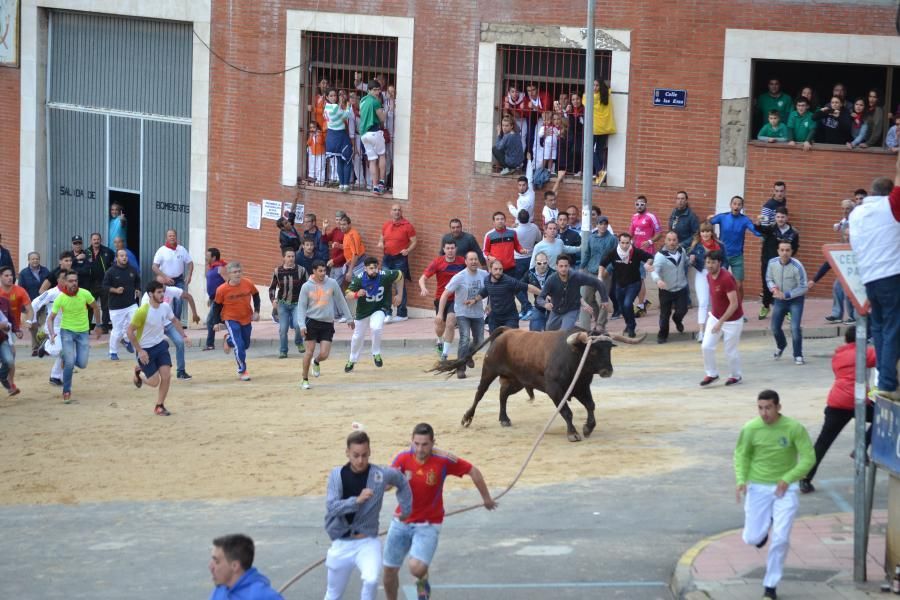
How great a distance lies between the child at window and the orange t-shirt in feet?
23.5

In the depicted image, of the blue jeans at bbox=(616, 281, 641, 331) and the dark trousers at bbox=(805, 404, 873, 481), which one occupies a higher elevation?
the blue jeans at bbox=(616, 281, 641, 331)

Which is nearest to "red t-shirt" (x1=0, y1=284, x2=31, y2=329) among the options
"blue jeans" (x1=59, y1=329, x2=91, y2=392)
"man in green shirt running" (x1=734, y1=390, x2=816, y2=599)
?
"blue jeans" (x1=59, y1=329, x2=91, y2=392)

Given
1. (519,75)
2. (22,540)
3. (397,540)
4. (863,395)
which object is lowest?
(22,540)

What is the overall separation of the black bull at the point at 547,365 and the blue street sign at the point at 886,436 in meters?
4.93

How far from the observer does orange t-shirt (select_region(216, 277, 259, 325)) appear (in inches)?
839

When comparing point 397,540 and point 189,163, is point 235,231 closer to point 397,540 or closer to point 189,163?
point 189,163

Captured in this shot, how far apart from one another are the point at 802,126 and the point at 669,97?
2.32 meters

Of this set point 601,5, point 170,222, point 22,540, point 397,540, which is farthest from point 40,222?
point 397,540

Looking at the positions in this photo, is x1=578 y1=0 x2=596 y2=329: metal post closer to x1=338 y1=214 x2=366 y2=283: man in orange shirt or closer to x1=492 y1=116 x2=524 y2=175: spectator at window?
x1=492 y1=116 x2=524 y2=175: spectator at window

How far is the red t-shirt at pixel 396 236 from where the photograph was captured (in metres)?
26.6

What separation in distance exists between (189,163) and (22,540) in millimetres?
17061

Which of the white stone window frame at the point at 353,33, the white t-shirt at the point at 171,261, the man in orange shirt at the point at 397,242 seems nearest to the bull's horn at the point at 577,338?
the man in orange shirt at the point at 397,242

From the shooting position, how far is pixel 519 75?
2634cm

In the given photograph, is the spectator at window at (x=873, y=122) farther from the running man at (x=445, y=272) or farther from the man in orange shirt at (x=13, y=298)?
the man in orange shirt at (x=13, y=298)
